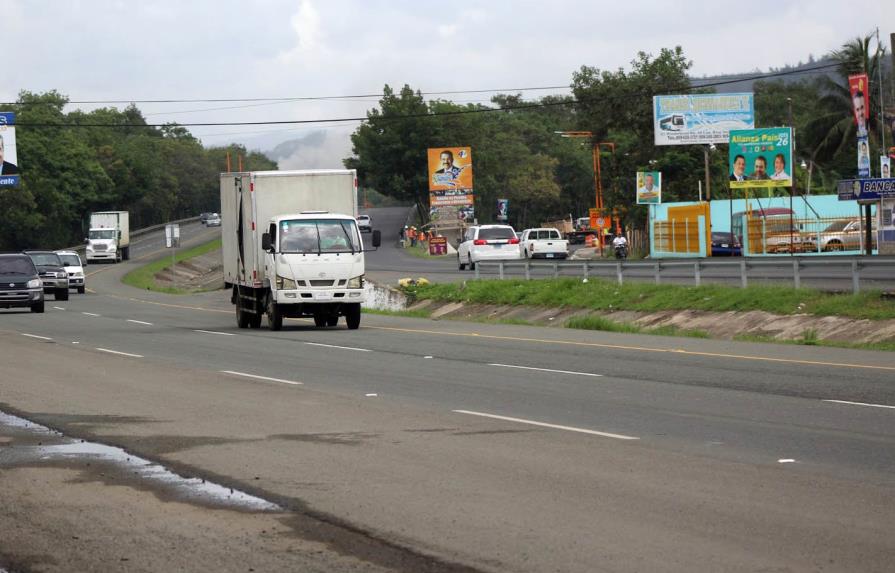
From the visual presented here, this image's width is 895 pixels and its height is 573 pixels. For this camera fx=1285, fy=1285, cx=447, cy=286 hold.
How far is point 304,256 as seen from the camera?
90.9 ft

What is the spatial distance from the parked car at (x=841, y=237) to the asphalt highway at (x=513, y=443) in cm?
2950

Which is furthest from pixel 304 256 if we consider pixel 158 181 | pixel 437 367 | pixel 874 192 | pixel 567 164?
pixel 158 181

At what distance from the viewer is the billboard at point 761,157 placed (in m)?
56.5

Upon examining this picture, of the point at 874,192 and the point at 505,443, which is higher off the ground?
the point at 874,192

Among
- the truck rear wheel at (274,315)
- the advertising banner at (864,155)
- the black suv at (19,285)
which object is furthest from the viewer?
the advertising banner at (864,155)

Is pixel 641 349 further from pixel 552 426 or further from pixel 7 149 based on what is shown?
pixel 7 149

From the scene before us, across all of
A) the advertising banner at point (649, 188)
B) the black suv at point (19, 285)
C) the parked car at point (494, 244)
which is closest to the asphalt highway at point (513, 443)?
the black suv at point (19, 285)

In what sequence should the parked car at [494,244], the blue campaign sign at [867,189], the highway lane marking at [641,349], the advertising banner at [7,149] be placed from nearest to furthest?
the highway lane marking at [641,349], the blue campaign sign at [867,189], the parked car at [494,244], the advertising banner at [7,149]

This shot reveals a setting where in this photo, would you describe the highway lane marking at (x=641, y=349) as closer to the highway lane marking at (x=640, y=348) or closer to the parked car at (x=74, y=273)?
the highway lane marking at (x=640, y=348)

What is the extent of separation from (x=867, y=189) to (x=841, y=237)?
54.8 ft

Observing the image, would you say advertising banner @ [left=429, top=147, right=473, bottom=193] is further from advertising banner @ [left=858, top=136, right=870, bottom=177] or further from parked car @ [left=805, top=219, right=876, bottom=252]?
advertising banner @ [left=858, top=136, right=870, bottom=177]

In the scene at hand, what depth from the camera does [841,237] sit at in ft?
169

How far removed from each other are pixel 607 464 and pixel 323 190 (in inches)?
762

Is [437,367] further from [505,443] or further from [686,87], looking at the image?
[686,87]
